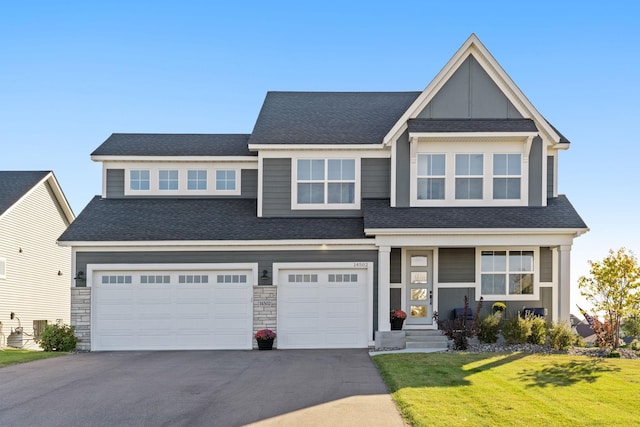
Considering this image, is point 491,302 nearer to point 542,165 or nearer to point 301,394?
point 542,165

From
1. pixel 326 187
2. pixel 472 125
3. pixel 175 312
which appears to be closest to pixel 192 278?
pixel 175 312

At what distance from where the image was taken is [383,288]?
Result: 64.1 feet

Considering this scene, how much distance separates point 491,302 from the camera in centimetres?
2080

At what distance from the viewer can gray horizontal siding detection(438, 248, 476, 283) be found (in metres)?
20.9

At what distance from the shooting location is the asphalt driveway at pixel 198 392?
10516 millimetres

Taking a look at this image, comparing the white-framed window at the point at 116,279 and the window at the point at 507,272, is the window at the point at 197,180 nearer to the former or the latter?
the white-framed window at the point at 116,279

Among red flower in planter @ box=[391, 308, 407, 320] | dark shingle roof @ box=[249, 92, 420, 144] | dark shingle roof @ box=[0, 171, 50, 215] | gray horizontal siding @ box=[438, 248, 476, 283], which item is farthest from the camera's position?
dark shingle roof @ box=[0, 171, 50, 215]

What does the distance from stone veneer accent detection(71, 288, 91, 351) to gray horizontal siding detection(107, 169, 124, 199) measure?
426 centimetres

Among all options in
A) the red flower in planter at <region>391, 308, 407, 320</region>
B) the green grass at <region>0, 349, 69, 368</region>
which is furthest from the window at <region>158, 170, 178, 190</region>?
the red flower in planter at <region>391, 308, 407, 320</region>

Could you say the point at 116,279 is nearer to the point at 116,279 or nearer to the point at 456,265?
the point at 116,279

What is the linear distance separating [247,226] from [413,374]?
8.54 metres

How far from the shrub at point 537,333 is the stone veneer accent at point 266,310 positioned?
710 cm

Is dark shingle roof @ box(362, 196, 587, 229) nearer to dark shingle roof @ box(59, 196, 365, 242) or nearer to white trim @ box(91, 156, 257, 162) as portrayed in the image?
dark shingle roof @ box(59, 196, 365, 242)

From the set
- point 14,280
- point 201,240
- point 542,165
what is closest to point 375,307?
point 201,240
